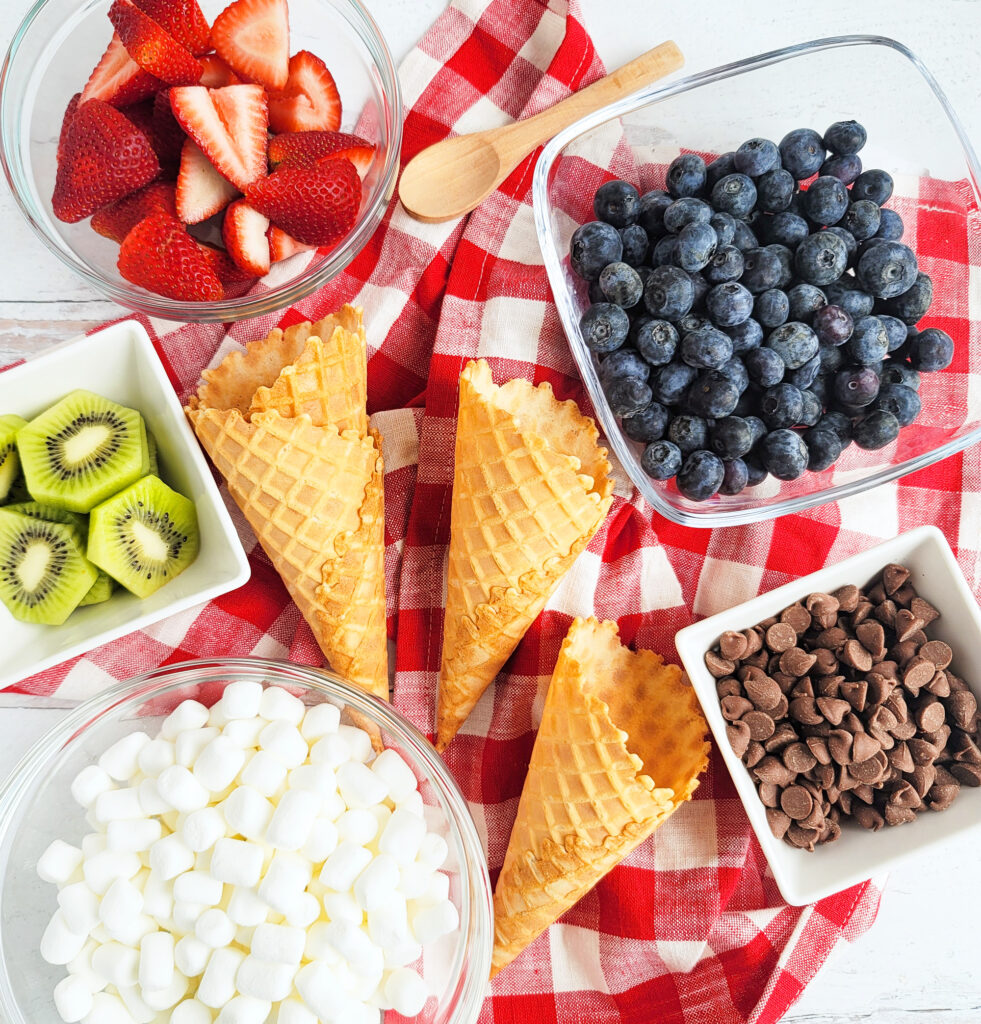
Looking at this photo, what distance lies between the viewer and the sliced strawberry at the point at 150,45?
1.46 metres

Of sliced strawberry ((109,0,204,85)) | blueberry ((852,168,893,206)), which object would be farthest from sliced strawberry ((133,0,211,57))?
blueberry ((852,168,893,206))

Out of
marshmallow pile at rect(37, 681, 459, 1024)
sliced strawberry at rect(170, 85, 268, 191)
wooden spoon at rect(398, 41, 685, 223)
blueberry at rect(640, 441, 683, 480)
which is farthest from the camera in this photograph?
wooden spoon at rect(398, 41, 685, 223)

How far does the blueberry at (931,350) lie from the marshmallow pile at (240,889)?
4.12 ft

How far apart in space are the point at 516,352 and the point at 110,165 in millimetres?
822

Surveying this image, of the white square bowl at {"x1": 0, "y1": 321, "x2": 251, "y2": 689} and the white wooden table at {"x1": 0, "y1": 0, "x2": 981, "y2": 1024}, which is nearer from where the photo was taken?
the white square bowl at {"x1": 0, "y1": 321, "x2": 251, "y2": 689}

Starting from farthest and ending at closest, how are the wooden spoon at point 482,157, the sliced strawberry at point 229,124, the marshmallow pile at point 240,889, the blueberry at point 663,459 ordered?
the wooden spoon at point 482,157 → the blueberry at point 663,459 → the sliced strawberry at point 229,124 → the marshmallow pile at point 240,889

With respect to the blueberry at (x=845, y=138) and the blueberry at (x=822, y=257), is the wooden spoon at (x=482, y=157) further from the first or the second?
the blueberry at (x=822, y=257)

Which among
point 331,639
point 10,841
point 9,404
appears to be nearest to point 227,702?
point 331,639

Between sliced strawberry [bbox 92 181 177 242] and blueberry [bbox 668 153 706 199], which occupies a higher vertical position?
sliced strawberry [bbox 92 181 177 242]

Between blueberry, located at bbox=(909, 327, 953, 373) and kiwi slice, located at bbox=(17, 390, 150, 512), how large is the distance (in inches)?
57.8

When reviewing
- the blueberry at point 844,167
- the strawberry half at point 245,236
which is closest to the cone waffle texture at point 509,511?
the strawberry half at point 245,236

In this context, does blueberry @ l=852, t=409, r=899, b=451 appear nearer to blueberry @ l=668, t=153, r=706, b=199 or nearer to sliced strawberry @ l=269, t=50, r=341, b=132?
blueberry @ l=668, t=153, r=706, b=199

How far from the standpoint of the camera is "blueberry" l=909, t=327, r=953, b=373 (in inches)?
63.7

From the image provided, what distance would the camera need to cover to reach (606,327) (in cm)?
158
